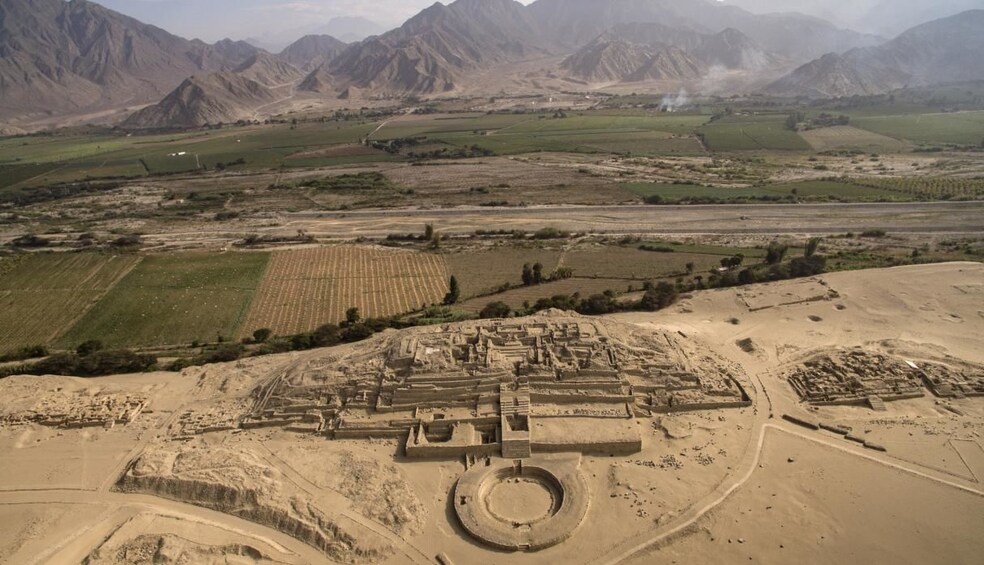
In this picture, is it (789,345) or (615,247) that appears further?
(615,247)

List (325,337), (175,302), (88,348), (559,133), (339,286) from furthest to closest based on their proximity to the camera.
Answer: (559,133) → (339,286) → (175,302) → (88,348) → (325,337)

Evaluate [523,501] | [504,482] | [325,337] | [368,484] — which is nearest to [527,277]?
[325,337]

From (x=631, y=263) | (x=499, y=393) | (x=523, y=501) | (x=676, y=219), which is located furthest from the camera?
(x=676, y=219)

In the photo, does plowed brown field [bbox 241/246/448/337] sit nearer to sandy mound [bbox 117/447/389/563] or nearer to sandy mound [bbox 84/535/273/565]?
sandy mound [bbox 117/447/389/563]

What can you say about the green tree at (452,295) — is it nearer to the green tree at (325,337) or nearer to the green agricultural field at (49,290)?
the green tree at (325,337)

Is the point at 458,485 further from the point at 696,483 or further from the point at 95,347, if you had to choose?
the point at 95,347

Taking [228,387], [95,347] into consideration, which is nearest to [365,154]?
[95,347]

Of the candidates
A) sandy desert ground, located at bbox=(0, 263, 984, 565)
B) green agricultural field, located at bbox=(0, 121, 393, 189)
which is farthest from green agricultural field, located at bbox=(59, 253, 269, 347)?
green agricultural field, located at bbox=(0, 121, 393, 189)

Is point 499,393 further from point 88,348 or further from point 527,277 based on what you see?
point 88,348
